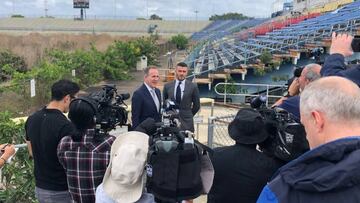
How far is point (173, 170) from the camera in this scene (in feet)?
7.07

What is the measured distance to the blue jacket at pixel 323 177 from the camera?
1377mm

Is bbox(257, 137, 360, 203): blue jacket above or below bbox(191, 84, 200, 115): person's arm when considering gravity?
above

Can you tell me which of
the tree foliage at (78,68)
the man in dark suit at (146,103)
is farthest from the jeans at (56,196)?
the tree foliage at (78,68)

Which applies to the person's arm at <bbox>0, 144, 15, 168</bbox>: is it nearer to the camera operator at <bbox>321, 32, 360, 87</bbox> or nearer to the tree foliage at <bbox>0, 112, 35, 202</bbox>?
the tree foliage at <bbox>0, 112, 35, 202</bbox>

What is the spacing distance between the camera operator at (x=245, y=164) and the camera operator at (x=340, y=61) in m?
0.69

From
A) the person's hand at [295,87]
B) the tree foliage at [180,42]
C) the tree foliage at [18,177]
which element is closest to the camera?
the person's hand at [295,87]

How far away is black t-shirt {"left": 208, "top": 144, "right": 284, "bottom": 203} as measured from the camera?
2.56 meters

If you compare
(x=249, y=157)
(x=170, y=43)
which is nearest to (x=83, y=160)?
(x=249, y=157)

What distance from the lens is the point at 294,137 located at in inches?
96.7

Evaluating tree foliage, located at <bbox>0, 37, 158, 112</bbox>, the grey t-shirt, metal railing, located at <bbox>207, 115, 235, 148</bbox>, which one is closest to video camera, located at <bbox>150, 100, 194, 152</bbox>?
the grey t-shirt

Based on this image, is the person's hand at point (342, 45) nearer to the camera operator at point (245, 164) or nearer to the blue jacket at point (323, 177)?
the camera operator at point (245, 164)

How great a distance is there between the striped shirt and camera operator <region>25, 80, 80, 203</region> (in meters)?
0.22

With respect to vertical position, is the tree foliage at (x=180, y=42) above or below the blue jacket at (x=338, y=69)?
below

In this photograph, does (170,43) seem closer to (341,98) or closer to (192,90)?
(192,90)
